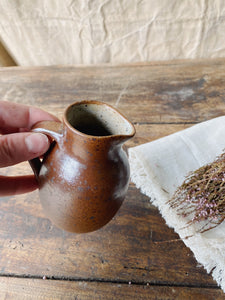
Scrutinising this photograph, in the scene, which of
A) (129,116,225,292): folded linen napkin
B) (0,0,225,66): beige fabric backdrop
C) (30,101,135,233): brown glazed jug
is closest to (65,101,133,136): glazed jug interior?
(30,101,135,233): brown glazed jug

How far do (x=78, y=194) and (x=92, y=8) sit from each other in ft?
2.99

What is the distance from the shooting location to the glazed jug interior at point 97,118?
44 cm

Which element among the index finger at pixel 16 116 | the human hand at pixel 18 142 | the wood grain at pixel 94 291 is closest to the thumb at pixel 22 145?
the human hand at pixel 18 142

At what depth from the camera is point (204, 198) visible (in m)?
0.55

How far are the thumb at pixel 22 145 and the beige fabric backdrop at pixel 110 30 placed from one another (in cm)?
83

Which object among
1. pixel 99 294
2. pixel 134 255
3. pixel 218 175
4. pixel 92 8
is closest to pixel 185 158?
pixel 218 175

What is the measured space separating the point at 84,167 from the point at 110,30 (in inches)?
36.2

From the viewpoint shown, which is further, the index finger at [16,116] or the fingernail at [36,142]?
the index finger at [16,116]

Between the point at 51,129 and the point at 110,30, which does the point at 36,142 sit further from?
the point at 110,30

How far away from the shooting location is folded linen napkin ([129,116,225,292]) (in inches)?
23.0

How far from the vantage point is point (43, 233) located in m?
0.60

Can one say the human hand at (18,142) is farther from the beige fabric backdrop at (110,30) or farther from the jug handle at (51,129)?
the beige fabric backdrop at (110,30)

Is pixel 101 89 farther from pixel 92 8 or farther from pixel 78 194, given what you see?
pixel 78 194

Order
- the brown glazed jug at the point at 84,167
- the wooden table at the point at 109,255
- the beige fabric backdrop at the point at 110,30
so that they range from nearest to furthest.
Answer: the brown glazed jug at the point at 84,167 → the wooden table at the point at 109,255 → the beige fabric backdrop at the point at 110,30
